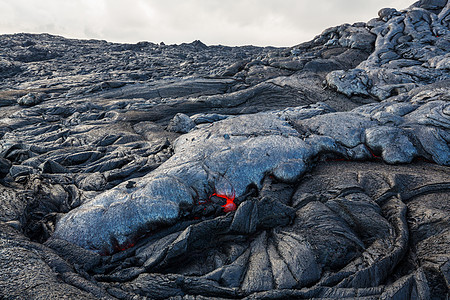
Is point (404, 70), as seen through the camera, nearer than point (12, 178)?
No

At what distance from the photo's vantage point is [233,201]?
8.12 meters

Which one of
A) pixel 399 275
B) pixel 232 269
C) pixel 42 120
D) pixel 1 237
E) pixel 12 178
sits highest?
pixel 42 120

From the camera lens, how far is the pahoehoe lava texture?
16.6 feet

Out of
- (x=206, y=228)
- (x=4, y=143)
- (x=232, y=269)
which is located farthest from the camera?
(x=4, y=143)

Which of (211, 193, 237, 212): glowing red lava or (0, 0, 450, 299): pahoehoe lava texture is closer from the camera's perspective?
(0, 0, 450, 299): pahoehoe lava texture

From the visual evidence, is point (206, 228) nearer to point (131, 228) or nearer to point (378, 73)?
point (131, 228)

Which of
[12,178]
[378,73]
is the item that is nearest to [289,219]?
[12,178]

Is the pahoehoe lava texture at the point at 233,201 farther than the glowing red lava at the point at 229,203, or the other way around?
the glowing red lava at the point at 229,203

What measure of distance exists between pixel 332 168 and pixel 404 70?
14.2 metres

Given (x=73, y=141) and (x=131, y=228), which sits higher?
(x=73, y=141)

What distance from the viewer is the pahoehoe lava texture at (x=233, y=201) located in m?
5.07

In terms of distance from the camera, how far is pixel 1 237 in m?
5.32

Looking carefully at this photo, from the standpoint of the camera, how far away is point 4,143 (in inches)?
461

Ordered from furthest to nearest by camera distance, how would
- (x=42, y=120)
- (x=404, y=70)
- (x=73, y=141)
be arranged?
(x=404, y=70) < (x=42, y=120) < (x=73, y=141)
